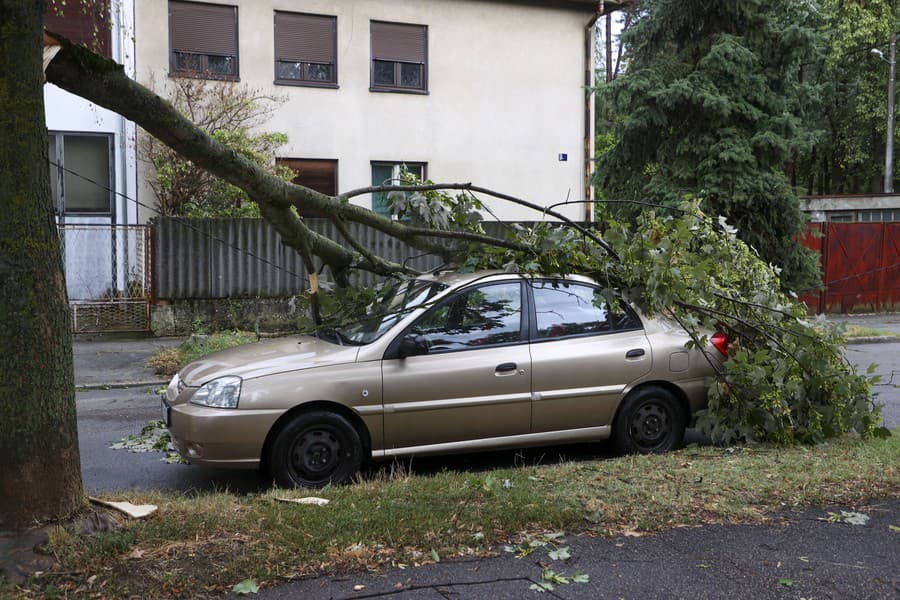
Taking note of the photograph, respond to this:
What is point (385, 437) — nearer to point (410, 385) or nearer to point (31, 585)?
point (410, 385)

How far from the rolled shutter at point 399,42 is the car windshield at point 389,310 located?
1338 centimetres

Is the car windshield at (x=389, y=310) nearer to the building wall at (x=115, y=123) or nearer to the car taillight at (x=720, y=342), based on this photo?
the car taillight at (x=720, y=342)

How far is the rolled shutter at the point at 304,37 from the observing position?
1875 centimetres

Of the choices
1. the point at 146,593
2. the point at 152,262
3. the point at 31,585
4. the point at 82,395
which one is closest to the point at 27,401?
the point at 31,585

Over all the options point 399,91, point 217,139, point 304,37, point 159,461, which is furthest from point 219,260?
point 159,461

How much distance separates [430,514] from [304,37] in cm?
1591

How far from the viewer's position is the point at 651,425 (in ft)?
23.3

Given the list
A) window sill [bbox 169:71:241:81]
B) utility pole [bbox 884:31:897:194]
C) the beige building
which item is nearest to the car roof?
the beige building

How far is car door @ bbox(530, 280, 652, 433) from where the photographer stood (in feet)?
22.1

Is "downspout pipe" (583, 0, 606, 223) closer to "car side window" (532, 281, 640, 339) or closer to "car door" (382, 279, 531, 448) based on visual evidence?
"car side window" (532, 281, 640, 339)

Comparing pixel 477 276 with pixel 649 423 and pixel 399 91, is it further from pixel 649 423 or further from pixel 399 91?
pixel 399 91

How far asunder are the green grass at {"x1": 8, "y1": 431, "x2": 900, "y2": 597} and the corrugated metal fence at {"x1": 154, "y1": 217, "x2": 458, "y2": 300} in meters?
10.0

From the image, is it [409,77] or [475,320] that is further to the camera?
[409,77]

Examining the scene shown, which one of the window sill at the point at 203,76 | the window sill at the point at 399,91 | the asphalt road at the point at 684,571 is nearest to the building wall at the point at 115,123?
the window sill at the point at 203,76
